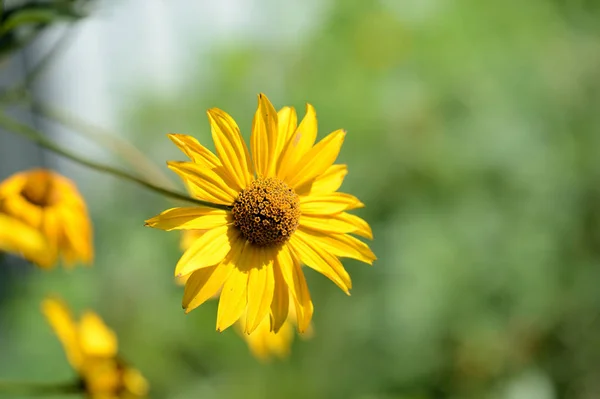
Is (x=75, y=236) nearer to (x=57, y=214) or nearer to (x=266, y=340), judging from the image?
(x=57, y=214)

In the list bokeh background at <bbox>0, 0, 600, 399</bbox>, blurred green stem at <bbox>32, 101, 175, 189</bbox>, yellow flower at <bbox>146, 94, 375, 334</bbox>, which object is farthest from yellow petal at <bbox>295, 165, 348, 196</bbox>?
bokeh background at <bbox>0, 0, 600, 399</bbox>

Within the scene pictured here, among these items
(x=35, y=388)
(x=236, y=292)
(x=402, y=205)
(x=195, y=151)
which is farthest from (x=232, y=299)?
(x=402, y=205)

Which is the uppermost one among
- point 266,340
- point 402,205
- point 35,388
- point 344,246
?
point 402,205

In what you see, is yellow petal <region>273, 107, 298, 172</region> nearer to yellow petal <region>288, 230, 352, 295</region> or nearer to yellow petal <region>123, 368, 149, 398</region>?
yellow petal <region>288, 230, 352, 295</region>

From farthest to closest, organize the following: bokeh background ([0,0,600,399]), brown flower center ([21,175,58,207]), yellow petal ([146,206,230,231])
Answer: bokeh background ([0,0,600,399]) < brown flower center ([21,175,58,207]) < yellow petal ([146,206,230,231])

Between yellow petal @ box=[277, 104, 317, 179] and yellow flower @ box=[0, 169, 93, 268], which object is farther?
yellow flower @ box=[0, 169, 93, 268]

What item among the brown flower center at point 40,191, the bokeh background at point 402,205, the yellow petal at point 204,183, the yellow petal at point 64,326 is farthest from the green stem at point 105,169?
the bokeh background at point 402,205
